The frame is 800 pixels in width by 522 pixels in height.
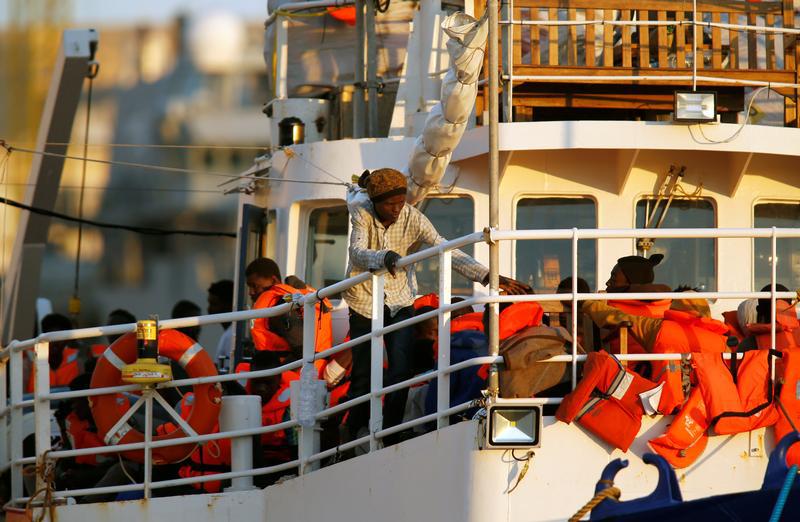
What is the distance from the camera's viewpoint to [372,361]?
24.2 feet

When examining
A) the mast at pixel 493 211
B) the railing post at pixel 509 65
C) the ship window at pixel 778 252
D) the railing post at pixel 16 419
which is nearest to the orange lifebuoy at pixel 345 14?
the railing post at pixel 509 65

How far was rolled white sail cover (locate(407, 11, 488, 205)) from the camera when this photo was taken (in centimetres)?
815

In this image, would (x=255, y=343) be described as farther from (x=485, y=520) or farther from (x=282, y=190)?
(x=485, y=520)

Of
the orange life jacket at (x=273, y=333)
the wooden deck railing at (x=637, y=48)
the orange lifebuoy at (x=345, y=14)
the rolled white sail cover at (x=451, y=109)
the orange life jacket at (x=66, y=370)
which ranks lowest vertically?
the orange life jacket at (x=66, y=370)

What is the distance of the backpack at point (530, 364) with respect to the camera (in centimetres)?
655

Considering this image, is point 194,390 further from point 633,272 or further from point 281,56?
point 281,56

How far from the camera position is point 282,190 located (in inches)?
435

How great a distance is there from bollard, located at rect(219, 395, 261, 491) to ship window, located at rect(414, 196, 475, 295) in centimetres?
210

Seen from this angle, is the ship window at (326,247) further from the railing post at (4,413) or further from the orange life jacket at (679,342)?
the orange life jacket at (679,342)

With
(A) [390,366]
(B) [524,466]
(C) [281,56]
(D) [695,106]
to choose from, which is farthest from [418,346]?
(C) [281,56]

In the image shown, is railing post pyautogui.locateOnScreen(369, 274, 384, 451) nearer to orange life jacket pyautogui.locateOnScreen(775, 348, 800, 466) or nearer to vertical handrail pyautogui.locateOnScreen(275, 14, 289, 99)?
orange life jacket pyautogui.locateOnScreen(775, 348, 800, 466)

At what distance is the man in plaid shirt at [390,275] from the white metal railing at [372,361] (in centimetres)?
17

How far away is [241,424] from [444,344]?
1862mm

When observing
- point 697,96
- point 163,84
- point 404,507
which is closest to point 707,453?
point 404,507
